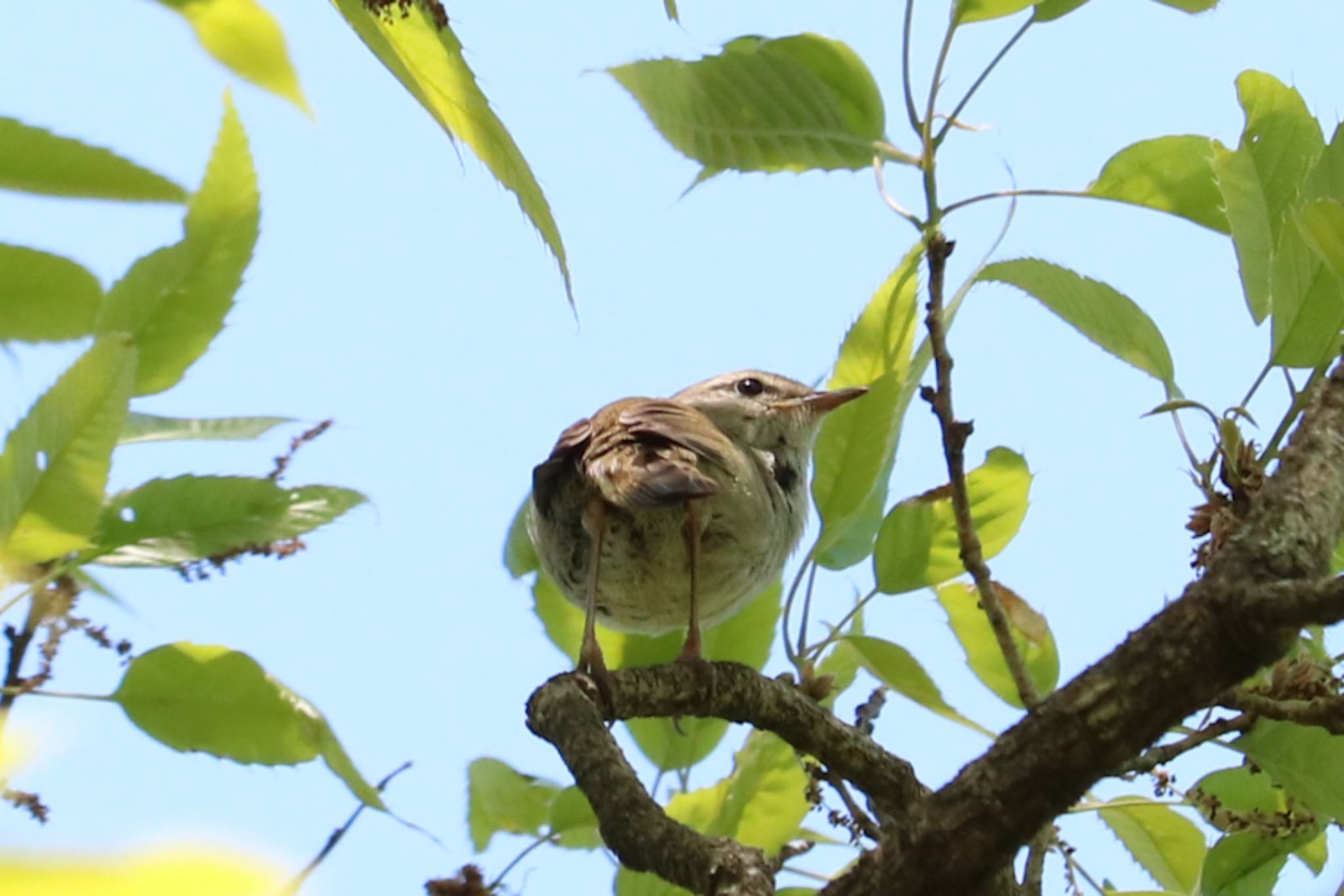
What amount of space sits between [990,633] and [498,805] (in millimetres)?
1068

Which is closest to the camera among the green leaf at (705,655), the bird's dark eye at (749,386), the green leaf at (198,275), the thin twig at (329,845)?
A: the thin twig at (329,845)

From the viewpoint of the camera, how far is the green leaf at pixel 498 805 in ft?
8.81

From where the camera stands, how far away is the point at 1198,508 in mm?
2217

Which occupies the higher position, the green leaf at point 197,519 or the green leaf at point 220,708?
the green leaf at point 197,519

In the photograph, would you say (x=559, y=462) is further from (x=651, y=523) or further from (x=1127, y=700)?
(x=1127, y=700)

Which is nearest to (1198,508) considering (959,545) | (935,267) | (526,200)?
(959,545)

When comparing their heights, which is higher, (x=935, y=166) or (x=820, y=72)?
(x=820, y=72)

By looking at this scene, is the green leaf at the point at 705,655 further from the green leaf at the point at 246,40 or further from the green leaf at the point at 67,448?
the green leaf at the point at 246,40

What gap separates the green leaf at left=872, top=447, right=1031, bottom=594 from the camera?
2662 mm

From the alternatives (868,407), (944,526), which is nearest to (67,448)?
(868,407)

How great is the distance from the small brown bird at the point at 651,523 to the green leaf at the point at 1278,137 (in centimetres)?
108

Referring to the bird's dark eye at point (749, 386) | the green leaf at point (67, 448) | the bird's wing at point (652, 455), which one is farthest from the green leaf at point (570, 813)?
the bird's dark eye at point (749, 386)

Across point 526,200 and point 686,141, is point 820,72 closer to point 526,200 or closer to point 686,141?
point 686,141

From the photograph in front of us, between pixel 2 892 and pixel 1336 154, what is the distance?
2.18 meters
